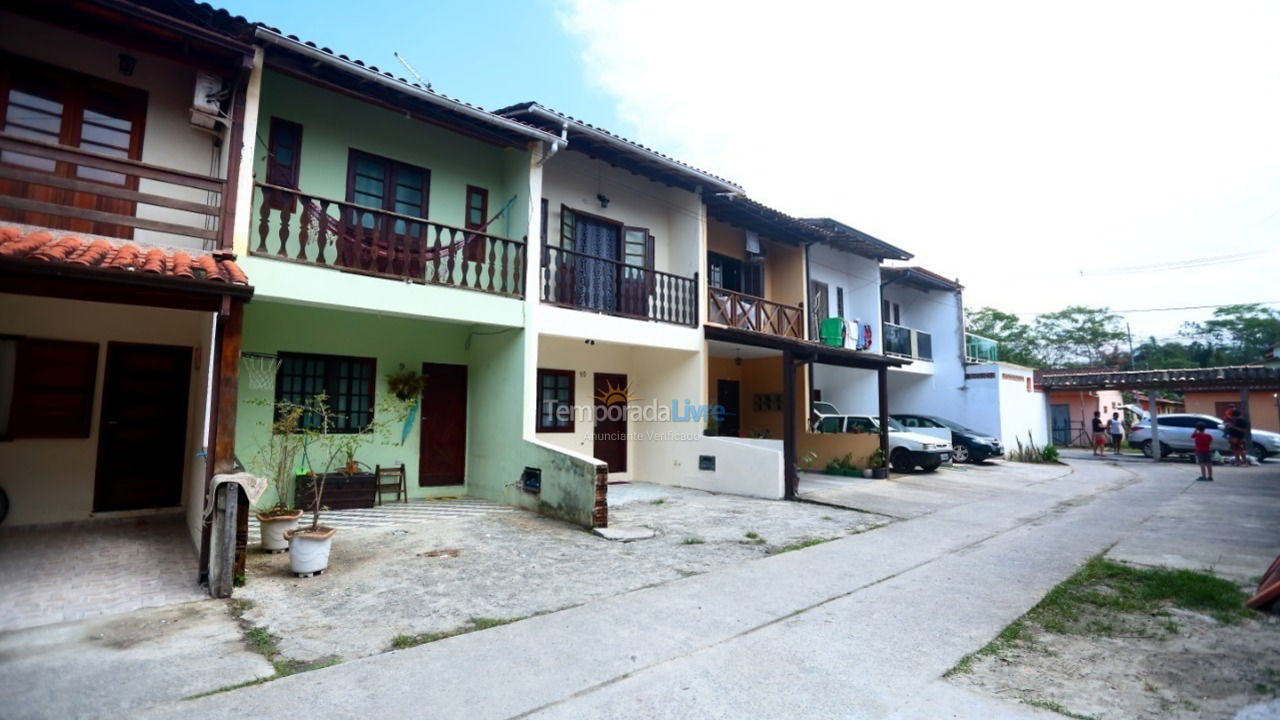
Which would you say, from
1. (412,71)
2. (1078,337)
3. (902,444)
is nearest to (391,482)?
(412,71)

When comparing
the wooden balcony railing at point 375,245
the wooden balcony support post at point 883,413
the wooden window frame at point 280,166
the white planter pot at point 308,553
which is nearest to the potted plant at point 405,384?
the wooden balcony railing at point 375,245

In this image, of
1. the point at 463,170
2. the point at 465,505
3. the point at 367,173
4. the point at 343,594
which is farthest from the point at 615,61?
the point at 343,594

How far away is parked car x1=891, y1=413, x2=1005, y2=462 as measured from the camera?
17391 millimetres

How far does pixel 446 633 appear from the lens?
166 inches

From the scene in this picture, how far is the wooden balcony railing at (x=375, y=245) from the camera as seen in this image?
7.05m

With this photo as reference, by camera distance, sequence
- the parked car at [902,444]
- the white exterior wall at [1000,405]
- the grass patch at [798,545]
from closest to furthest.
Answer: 1. the grass patch at [798,545]
2. the parked car at [902,444]
3. the white exterior wall at [1000,405]

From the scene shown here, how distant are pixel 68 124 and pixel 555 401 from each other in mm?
7427

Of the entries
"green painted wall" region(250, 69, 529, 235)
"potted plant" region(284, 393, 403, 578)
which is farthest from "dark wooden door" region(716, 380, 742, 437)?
"potted plant" region(284, 393, 403, 578)

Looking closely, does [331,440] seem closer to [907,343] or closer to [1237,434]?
[907,343]

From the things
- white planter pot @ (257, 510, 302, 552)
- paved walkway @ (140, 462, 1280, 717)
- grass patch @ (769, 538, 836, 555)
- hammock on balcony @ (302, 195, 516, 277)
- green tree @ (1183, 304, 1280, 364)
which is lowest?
paved walkway @ (140, 462, 1280, 717)

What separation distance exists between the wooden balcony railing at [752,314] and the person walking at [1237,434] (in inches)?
544

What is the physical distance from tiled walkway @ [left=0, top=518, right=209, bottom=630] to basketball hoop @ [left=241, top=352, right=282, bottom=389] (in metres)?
1.98

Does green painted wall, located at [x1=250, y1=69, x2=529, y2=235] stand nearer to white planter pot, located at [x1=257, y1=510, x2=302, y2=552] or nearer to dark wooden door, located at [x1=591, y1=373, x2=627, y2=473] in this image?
white planter pot, located at [x1=257, y1=510, x2=302, y2=552]

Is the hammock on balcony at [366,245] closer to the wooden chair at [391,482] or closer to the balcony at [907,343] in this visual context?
the wooden chair at [391,482]
